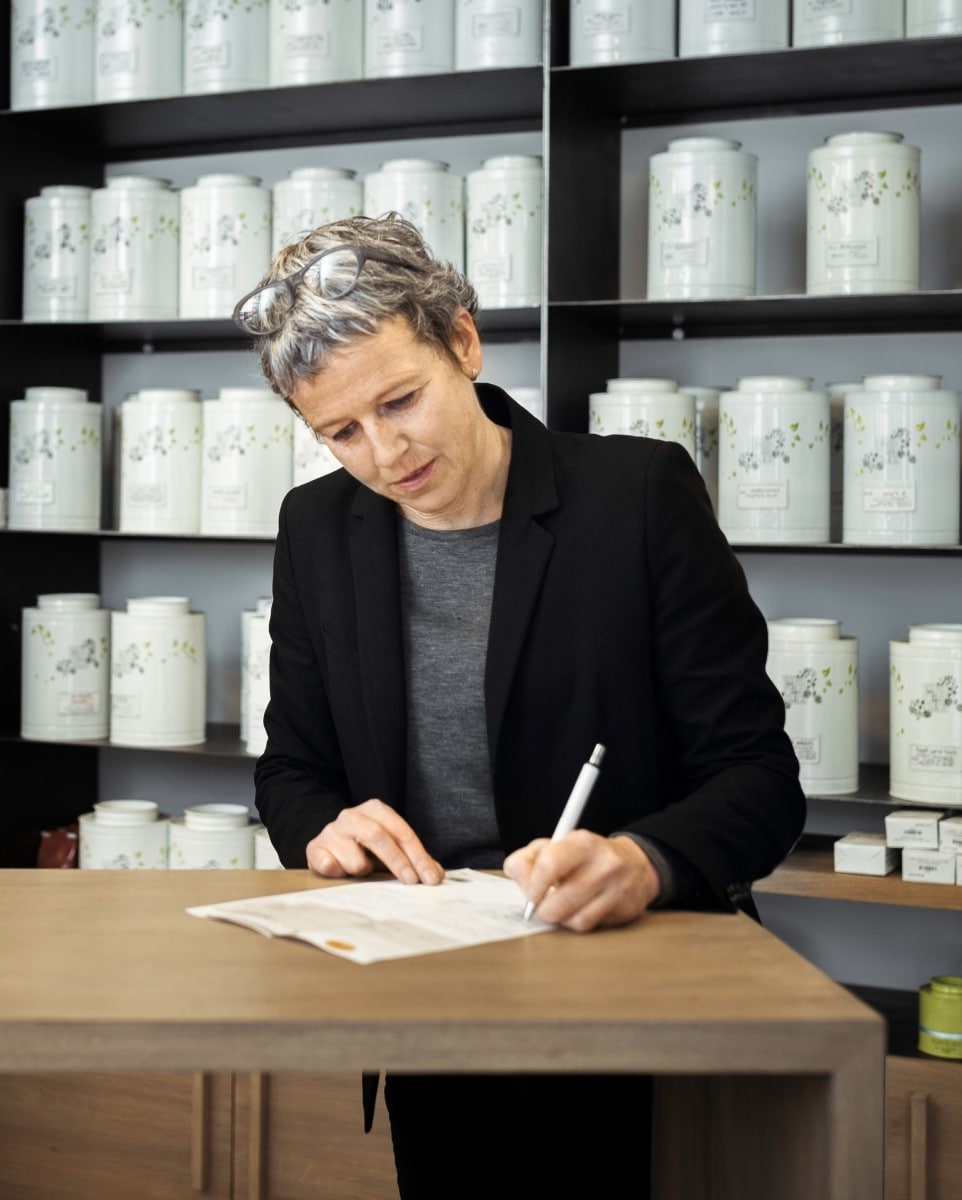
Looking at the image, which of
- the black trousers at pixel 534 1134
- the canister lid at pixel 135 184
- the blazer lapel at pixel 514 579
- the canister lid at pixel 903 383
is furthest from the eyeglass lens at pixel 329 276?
the canister lid at pixel 135 184

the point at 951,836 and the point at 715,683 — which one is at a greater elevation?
the point at 715,683

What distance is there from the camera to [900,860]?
2252mm

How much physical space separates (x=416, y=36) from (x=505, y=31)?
0.53 feet

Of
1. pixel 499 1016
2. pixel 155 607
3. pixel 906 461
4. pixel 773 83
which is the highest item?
pixel 773 83

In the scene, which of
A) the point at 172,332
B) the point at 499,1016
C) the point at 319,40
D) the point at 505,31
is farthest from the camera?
the point at 172,332

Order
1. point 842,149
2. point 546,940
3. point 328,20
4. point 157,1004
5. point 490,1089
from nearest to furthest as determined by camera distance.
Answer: point 157,1004, point 546,940, point 490,1089, point 842,149, point 328,20

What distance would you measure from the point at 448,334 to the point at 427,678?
34 centimetres

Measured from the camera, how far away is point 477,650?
4.72 feet

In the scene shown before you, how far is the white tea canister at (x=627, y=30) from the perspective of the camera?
7.50 feet

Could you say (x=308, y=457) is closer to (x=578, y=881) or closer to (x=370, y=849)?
(x=370, y=849)

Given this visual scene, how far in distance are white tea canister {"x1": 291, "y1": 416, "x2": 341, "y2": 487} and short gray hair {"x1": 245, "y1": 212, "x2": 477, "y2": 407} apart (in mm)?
1144

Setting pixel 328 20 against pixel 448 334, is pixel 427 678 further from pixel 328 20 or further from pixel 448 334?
pixel 328 20

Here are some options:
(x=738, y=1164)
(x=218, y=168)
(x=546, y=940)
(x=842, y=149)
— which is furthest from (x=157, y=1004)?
(x=218, y=168)

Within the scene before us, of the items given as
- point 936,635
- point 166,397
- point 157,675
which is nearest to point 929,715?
point 936,635
